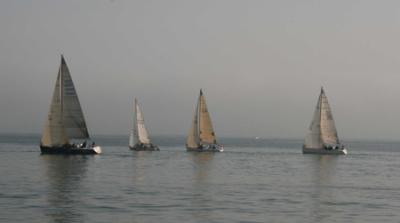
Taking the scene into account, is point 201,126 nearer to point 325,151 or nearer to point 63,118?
point 325,151

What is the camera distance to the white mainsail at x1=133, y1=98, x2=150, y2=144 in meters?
125

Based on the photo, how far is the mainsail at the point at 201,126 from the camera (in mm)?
120125

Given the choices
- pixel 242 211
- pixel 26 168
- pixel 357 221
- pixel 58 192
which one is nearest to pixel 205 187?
pixel 58 192

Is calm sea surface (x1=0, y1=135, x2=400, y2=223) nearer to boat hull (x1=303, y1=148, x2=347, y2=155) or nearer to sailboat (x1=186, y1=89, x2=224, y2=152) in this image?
boat hull (x1=303, y1=148, x2=347, y2=155)

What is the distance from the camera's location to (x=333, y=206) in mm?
43656

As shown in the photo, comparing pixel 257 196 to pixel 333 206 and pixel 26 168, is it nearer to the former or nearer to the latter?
pixel 333 206

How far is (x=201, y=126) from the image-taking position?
394 ft

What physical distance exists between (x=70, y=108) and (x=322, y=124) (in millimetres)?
40937

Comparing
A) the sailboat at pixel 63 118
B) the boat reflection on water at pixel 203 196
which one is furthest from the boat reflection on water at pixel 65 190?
the sailboat at pixel 63 118

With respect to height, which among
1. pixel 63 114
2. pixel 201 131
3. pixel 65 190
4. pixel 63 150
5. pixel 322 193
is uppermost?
pixel 63 114

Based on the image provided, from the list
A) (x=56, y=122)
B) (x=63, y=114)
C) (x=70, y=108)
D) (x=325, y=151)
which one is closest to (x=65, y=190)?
(x=56, y=122)

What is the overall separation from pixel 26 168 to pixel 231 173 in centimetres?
A: 1892

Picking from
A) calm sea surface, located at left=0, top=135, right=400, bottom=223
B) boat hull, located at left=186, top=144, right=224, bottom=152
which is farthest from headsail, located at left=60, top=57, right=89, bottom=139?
boat hull, located at left=186, top=144, right=224, bottom=152

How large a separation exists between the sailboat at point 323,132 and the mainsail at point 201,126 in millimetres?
15111
